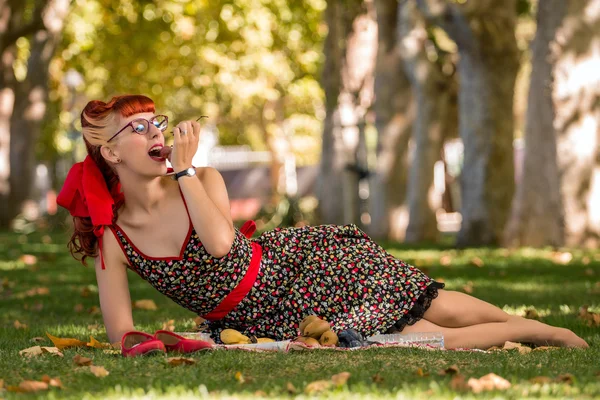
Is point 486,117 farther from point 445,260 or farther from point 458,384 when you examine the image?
point 458,384

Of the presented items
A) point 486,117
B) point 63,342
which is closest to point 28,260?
point 486,117

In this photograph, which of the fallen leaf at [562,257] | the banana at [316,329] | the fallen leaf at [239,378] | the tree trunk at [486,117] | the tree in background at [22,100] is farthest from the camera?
the tree in background at [22,100]

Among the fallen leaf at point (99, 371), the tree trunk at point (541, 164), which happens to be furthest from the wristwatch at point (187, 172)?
the tree trunk at point (541, 164)

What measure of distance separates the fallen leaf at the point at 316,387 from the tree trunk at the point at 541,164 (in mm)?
10946

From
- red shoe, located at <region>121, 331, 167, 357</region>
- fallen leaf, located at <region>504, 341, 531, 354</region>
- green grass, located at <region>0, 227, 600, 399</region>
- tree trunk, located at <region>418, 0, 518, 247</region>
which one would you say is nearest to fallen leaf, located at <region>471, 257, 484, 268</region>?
tree trunk, located at <region>418, 0, 518, 247</region>

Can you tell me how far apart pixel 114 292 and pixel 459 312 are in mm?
1733

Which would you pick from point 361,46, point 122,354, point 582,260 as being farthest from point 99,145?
point 361,46

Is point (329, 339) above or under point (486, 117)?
under

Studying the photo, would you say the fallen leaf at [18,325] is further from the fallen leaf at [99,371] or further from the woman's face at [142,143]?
the fallen leaf at [99,371]

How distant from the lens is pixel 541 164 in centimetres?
1497

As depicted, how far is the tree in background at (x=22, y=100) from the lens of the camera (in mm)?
26969

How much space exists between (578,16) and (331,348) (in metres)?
10.3

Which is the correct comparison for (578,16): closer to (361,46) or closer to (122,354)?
(361,46)

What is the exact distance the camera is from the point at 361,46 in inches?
890
